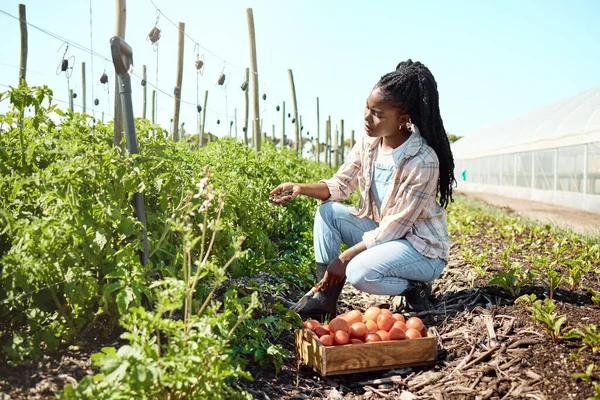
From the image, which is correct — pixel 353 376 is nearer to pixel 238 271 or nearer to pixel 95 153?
pixel 238 271

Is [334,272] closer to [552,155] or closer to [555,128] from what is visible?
[555,128]

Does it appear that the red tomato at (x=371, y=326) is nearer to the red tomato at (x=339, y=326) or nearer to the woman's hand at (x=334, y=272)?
the red tomato at (x=339, y=326)

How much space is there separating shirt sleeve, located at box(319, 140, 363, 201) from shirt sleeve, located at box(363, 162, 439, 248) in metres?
0.53

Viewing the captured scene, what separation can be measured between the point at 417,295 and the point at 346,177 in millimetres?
931

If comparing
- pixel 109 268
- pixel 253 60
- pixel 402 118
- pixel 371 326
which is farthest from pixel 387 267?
pixel 253 60

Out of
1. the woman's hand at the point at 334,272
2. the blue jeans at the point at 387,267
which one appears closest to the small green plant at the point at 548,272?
the blue jeans at the point at 387,267

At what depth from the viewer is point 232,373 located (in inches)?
72.3

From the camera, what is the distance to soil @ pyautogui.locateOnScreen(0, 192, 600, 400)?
6.66ft

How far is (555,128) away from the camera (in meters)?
13.4

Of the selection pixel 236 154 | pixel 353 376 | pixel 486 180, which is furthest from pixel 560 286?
pixel 486 180

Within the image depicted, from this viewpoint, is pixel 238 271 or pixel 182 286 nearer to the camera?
pixel 182 286

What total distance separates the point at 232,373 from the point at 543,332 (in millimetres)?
1700

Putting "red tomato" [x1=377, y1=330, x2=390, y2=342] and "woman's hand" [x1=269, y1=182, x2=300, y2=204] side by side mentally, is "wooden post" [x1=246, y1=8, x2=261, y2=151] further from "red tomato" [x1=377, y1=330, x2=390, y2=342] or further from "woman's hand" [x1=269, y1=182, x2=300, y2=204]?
"red tomato" [x1=377, y1=330, x2=390, y2=342]

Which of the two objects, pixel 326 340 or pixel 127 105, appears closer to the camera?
pixel 127 105
